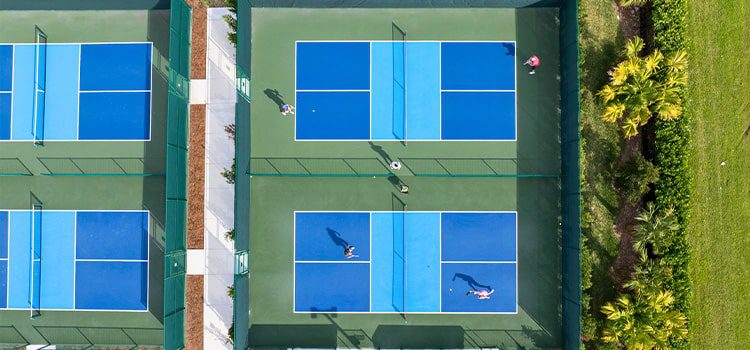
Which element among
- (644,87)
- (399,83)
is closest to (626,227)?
(644,87)

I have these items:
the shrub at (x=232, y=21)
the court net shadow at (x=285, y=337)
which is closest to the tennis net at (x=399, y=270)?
the court net shadow at (x=285, y=337)

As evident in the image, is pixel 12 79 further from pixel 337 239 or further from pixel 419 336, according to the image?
pixel 419 336

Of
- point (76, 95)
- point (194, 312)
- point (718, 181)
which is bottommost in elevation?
point (194, 312)

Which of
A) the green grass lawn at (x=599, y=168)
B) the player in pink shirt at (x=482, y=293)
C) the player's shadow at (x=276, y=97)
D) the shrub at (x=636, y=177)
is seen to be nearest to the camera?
the shrub at (x=636, y=177)

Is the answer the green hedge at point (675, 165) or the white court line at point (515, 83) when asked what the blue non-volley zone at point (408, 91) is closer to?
the white court line at point (515, 83)

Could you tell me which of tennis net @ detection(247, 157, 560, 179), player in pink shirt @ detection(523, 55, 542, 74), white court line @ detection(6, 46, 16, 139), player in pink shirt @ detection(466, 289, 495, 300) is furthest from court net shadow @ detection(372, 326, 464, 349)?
white court line @ detection(6, 46, 16, 139)

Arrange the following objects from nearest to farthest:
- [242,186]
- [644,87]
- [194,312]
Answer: [644,87], [242,186], [194,312]

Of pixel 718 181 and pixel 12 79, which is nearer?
pixel 718 181
